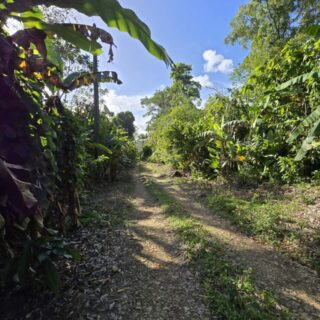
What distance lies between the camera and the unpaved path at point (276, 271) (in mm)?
2760

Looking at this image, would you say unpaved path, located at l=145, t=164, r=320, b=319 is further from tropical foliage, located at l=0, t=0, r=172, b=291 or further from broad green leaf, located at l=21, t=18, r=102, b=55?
broad green leaf, located at l=21, t=18, r=102, b=55

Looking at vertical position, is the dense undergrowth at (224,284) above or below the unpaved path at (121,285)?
above

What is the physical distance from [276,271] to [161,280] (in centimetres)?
145

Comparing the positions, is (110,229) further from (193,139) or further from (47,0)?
(193,139)

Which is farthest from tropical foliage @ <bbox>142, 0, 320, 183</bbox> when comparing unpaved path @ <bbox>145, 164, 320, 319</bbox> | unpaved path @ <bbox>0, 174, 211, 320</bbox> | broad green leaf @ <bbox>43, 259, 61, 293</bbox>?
broad green leaf @ <bbox>43, 259, 61, 293</bbox>

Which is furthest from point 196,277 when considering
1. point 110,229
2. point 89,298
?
point 110,229

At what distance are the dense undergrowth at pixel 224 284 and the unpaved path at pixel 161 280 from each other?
140 millimetres

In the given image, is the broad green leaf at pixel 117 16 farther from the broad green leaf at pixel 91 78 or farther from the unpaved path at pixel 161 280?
the unpaved path at pixel 161 280

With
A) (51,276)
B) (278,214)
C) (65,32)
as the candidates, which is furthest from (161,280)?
(65,32)

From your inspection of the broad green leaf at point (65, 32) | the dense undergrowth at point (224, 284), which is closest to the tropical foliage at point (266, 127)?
the dense undergrowth at point (224, 284)

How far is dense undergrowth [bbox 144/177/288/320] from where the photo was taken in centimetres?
246

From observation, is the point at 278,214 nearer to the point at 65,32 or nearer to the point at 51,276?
the point at 51,276

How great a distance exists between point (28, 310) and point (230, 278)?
203 cm

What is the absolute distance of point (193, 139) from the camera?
1045 centimetres
